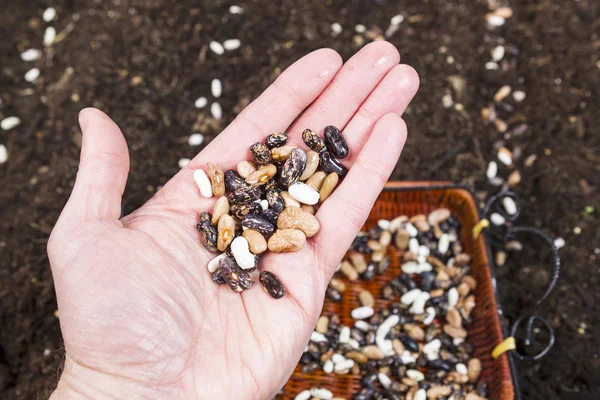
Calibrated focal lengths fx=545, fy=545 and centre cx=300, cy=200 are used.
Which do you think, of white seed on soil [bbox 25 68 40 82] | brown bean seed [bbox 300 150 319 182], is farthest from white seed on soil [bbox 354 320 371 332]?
white seed on soil [bbox 25 68 40 82]

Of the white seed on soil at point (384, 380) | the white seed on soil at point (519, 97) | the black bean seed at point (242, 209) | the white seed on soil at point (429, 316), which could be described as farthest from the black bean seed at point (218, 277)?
the white seed on soil at point (519, 97)

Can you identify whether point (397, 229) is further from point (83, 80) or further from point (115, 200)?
point (83, 80)

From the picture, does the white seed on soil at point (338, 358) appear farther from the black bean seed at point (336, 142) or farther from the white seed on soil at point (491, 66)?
the white seed on soil at point (491, 66)

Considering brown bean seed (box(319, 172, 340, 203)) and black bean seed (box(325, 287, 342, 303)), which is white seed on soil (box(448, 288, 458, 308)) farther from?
brown bean seed (box(319, 172, 340, 203))

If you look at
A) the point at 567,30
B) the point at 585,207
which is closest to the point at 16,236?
the point at 585,207

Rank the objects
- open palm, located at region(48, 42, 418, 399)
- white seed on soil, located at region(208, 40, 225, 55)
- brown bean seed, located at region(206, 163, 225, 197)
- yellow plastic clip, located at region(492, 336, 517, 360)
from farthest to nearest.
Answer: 1. white seed on soil, located at region(208, 40, 225, 55)
2. yellow plastic clip, located at region(492, 336, 517, 360)
3. brown bean seed, located at region(206, 163, 225, 197)
4. open palm, located at region(48, 42, 418, 399)

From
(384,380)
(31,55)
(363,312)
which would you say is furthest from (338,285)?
(31,55)
